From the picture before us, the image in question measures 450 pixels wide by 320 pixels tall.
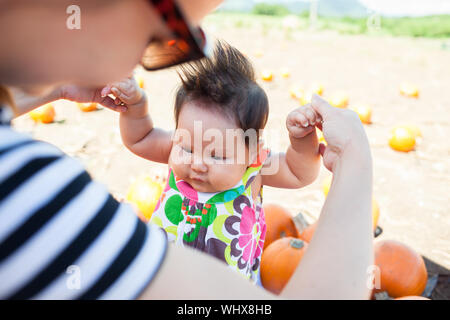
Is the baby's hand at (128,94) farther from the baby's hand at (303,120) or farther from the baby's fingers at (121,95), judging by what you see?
the baby's hand at (303,120)

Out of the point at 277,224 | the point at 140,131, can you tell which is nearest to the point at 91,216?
the point at 140,131

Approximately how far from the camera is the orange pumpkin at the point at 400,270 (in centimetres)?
196

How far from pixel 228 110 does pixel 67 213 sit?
3.61 ft

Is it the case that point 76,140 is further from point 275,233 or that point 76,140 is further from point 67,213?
point 67,213

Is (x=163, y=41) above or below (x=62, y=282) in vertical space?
above

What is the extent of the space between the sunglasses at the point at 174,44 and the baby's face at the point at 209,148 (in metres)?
0.59

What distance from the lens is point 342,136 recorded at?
3.69 feet

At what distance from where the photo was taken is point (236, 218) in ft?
5.52

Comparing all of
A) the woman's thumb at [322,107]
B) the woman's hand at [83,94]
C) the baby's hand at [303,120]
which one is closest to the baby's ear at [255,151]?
the baby's hand at [303,120]

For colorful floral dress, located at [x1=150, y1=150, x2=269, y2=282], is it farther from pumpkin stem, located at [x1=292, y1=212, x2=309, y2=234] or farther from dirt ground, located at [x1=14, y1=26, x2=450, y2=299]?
dirt ground, located at [x1=14, y1=26, x2=450, y2=299]

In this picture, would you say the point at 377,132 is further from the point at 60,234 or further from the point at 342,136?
the point at 60,234

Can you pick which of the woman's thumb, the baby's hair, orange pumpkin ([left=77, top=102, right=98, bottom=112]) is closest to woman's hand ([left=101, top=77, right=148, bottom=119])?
the baby's hair

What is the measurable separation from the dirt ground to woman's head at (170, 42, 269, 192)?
1146 mm

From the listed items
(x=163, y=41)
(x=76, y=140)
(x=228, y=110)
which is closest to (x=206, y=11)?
(x=163, y=41)
